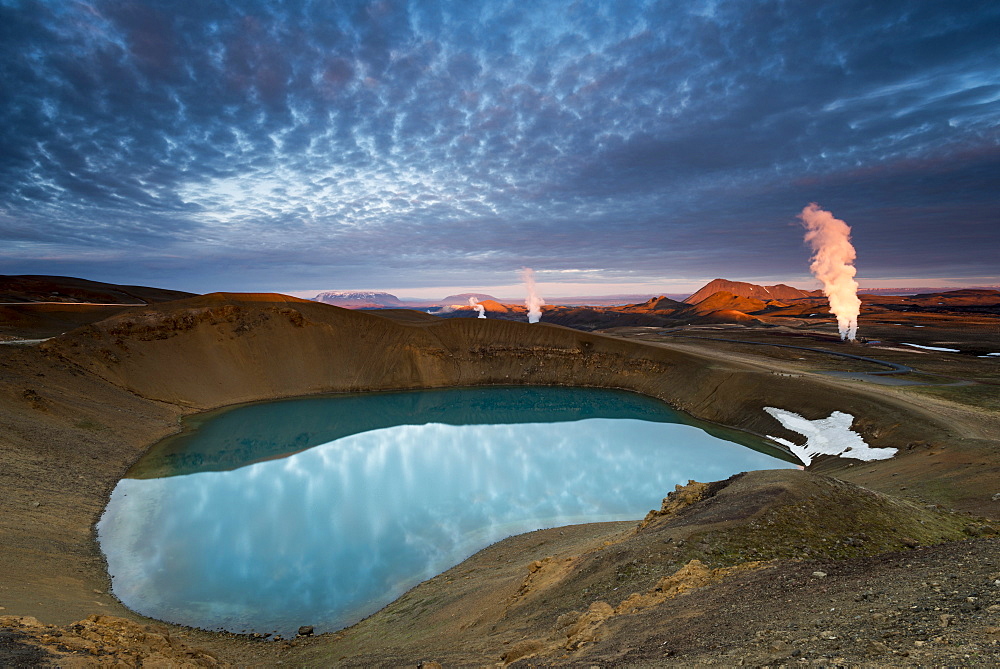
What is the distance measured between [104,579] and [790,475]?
69.4 ft

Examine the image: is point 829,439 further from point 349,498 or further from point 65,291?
point 65,291

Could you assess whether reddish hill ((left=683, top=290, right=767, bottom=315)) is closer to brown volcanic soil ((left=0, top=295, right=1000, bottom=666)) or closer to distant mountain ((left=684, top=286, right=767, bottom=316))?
distant mountain ((left=684, top=286, right=767, bottom=316))

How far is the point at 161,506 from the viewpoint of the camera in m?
20.9

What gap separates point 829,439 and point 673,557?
84.5 ft

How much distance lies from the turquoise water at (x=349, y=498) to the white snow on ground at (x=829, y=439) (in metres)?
2.91

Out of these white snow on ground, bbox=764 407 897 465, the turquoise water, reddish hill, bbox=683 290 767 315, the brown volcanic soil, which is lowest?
the turquoise water

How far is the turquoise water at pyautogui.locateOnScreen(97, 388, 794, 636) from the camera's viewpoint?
14586 millimetres

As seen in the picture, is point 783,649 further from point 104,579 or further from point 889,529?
point 104,579

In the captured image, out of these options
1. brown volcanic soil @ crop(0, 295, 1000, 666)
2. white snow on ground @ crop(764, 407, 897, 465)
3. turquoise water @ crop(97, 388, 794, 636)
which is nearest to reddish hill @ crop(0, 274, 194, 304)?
brown volcanic soil @ crop(0, 295, 1000, 666)

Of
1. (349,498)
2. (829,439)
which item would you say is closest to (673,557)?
(349,498)

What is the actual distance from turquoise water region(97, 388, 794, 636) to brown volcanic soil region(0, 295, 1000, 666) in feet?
3.81

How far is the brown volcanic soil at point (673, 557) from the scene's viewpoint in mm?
5930

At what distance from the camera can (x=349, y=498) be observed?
71.6 ft

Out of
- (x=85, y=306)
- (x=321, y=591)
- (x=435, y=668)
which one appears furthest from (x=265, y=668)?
(x=85, y=306)
